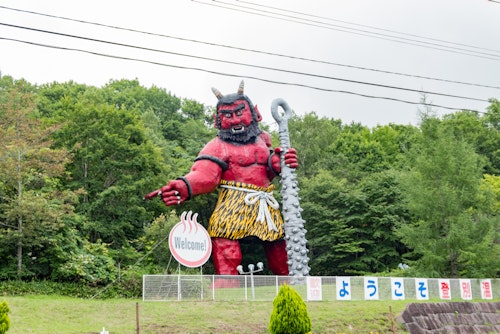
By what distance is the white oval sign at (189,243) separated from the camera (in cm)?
1634

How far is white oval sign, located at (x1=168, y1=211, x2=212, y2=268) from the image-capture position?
16.3m

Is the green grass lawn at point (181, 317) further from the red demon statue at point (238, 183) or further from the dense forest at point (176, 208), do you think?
the dense forest at point (176, 208)

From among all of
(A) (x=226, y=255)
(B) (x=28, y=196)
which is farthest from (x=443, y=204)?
(B) (x=28, y=196)

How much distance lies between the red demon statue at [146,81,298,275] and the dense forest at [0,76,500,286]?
3.65m

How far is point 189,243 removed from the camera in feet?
54.9

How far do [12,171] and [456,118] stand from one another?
31564mm

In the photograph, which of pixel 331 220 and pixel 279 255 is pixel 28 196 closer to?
pixel 279 255

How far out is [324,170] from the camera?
3228cm

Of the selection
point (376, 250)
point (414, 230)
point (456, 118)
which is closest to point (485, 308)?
point (414, 230)

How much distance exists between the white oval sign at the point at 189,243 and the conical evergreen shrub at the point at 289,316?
5279mm

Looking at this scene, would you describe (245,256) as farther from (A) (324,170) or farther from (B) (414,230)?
(B) (414,230)

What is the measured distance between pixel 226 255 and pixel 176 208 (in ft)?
36.2

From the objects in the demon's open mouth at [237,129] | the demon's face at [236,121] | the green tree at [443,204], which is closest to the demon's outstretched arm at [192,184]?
the demon's face at [236,121]

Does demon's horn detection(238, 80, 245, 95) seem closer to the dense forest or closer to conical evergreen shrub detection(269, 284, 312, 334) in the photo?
the dense forest
